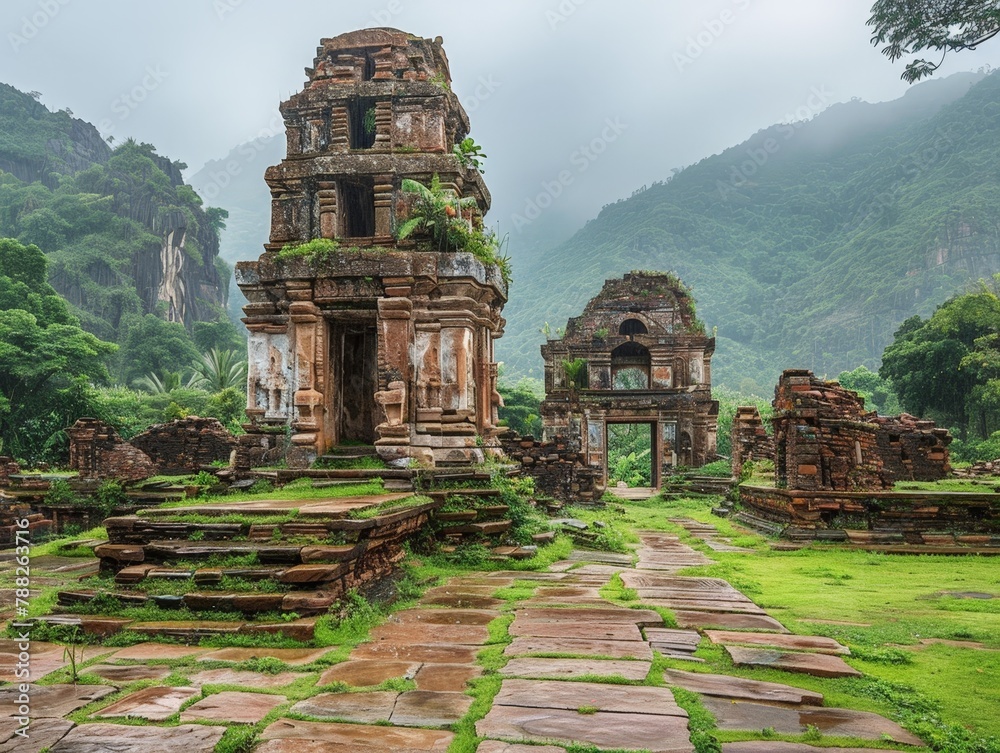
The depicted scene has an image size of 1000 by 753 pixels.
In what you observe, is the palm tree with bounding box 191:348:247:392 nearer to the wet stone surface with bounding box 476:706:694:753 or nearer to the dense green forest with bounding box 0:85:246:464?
the dense green forest with bounding box 0:85:246:464

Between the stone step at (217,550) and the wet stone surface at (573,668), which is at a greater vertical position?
the stone step at (217,550)

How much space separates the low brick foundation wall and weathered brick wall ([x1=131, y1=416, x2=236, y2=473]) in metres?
15.0

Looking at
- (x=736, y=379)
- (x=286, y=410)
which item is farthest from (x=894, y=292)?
(x=286, y=410)

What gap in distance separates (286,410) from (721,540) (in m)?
7.14

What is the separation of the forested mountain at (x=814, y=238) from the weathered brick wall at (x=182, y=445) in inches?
2127

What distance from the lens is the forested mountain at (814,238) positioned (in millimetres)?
67938

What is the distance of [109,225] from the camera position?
6500 cm

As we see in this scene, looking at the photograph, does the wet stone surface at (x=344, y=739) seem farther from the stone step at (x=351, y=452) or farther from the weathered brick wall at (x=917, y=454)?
the weathered brick wall at (x=917, y=454)

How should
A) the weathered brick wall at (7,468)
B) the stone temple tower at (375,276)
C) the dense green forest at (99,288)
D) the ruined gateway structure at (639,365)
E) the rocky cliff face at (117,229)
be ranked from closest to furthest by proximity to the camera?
1. the stone temple tower at (375,276)
2. the weathered brick wall at (7,468)
3. the ruined gateway structure at (639,365)
4. the dense green forest at (99,288)
5. the rocky cliff face at (117,229)

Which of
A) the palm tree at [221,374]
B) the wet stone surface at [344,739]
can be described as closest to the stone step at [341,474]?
the wet stone surface at [344,739]

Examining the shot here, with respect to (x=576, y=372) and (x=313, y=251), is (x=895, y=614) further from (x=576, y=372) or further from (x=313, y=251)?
(x=576, y=372)

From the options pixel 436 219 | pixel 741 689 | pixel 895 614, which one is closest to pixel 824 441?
pixel 895 614

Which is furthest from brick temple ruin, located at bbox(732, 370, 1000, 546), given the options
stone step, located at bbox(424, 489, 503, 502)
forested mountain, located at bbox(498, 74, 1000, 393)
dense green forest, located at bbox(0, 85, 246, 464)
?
forested mountain, located at bbox(498, 74, 1000, 393)

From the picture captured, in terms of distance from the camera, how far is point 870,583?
7027mm
